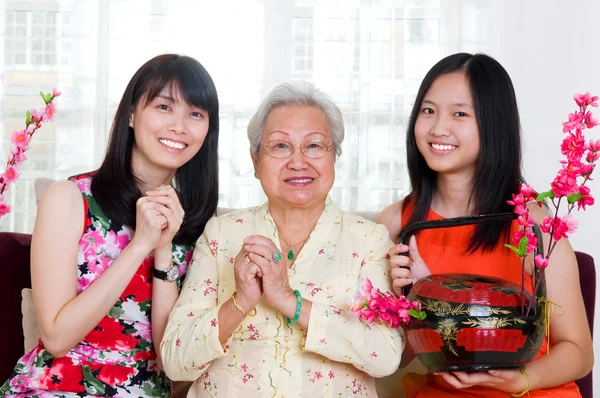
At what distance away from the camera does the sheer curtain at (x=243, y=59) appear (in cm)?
500

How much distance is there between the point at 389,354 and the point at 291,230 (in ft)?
1.50

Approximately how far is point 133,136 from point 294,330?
30.3 inches

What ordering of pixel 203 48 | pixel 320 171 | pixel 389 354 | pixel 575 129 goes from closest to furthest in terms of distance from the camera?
pixel 575 129 < pixel 389 354 < pixel 320 171 < pixel 203 48

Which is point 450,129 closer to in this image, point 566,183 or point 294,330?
point 566,183

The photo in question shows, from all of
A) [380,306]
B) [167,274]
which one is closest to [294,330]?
[380,306]

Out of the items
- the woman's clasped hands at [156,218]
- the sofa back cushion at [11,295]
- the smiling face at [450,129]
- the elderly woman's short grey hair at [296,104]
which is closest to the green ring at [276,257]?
the woman's clasped hands at [156,218]

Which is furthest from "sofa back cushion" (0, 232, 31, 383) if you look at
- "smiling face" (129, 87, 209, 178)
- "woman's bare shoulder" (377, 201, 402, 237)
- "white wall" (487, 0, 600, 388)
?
"white wall" (487, 0, 600, 388)

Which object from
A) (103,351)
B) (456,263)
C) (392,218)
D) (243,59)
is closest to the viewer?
(103,351)

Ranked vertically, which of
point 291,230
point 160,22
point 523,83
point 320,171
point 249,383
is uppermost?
point 160,22

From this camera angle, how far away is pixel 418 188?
98.6 inches

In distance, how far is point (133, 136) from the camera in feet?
7.61

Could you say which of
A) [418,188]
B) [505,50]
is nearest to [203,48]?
[505,50]

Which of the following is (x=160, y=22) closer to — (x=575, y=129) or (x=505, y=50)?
(x=505, y=50)

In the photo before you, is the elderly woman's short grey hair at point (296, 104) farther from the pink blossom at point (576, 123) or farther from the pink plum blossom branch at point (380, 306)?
the pink blossom at point (576, 123)
